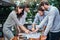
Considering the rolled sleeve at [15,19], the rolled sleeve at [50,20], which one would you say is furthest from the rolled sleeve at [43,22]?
the rolled sleeve at [15,19]

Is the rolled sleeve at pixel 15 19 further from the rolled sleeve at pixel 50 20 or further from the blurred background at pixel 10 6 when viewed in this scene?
the rolled sleeve at pixel 50 20

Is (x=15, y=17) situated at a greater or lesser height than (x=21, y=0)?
lesser

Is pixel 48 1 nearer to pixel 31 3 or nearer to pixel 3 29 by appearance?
pixel 31 3

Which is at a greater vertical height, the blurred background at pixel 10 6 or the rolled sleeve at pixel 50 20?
the blurred background at pixel 10 6

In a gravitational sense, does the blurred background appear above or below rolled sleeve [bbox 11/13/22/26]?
above

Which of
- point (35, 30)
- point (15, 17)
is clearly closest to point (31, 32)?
point (35, 30)

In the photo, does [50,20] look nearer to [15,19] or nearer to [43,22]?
[43,22]

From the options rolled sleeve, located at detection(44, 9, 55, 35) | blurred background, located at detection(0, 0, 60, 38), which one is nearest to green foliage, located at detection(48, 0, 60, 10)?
rolled sleeve, located at detection(44, 9, 55, 35)

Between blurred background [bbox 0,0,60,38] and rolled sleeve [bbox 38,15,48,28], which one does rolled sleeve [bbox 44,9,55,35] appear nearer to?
rolled sleeve [bbox 38,15,48,28]

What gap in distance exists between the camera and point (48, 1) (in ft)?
16.0

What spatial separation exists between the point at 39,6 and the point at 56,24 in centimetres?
47

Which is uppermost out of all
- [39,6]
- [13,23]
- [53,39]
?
[39,6]

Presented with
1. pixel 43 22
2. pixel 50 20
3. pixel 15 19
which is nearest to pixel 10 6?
pixel 15 19

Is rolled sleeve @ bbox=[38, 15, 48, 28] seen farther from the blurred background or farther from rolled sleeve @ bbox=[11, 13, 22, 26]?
rolled sleeve @ bbox=[11, 13, 22, 26]
